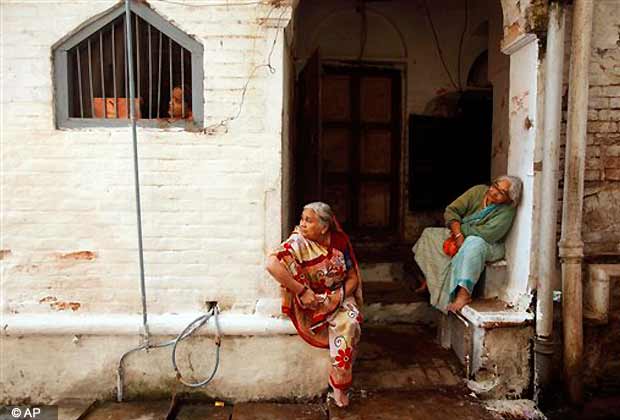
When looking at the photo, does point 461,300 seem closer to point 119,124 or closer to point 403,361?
point 403,361

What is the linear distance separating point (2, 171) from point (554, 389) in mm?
4725

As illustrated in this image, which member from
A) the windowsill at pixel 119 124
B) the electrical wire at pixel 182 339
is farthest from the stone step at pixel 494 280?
the windowsill at pixel 119 124

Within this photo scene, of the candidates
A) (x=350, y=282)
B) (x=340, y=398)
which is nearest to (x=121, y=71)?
(x=350, y=282)

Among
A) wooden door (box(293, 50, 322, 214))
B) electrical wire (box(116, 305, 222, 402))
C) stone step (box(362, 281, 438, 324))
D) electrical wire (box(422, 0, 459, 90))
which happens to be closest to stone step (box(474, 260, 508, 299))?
stone step (box(362, 281, 438, 324))

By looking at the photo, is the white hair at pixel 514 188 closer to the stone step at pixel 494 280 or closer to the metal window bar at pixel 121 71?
the stone step at pixel 494 280

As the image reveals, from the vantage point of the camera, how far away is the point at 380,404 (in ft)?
11.5

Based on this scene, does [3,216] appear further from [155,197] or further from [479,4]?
[479,4]

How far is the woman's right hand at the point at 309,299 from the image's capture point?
3.34 m

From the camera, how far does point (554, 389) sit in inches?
146

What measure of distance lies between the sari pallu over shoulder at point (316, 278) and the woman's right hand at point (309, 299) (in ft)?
0.15

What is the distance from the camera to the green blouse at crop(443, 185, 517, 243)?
391 cm

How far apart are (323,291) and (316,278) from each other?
0.12 meters

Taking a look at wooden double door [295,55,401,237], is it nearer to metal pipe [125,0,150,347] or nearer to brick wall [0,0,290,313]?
brick wall [0,0,290,313]

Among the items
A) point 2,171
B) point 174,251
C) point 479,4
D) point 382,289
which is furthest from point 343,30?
point 2,171
